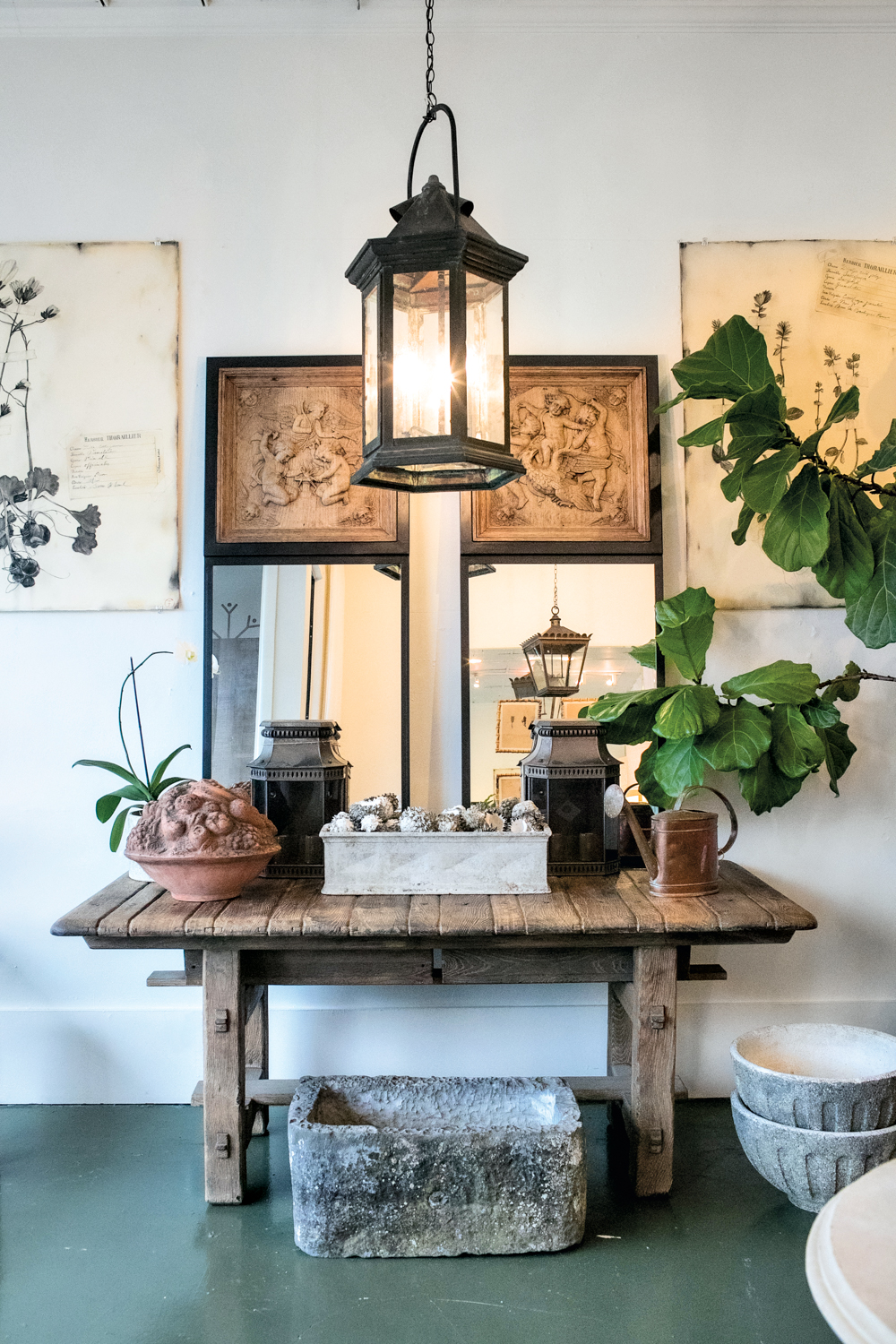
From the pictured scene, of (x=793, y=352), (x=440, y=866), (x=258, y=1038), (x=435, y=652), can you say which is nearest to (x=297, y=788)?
(x=440, y=866)

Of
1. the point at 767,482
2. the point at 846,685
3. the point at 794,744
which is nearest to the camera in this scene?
the point at 767,482

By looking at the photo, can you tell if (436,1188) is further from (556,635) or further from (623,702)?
(556,635)

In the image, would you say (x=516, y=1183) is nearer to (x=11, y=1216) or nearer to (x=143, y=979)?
(x=11, y=1216)

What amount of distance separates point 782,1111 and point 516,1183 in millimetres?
625

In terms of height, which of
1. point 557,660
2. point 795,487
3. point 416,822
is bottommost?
point 416,822

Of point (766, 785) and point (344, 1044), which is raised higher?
point (766, 785)

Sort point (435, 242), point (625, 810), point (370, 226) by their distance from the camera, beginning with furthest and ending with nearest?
point (370, 226), point (625, 810), point (435, 242)

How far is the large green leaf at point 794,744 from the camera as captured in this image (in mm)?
2486

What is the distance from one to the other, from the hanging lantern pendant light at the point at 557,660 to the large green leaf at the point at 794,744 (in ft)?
1.92

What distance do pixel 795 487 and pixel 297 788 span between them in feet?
4.94

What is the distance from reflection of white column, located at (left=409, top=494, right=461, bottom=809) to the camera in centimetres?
296

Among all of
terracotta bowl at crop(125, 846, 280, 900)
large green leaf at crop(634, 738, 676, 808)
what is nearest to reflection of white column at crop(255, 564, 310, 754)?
terracotta bowl at crop(125, 846, 280, 900)

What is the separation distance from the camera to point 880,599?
7.97 feet

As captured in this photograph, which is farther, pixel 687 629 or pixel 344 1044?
pixel 344 1044
